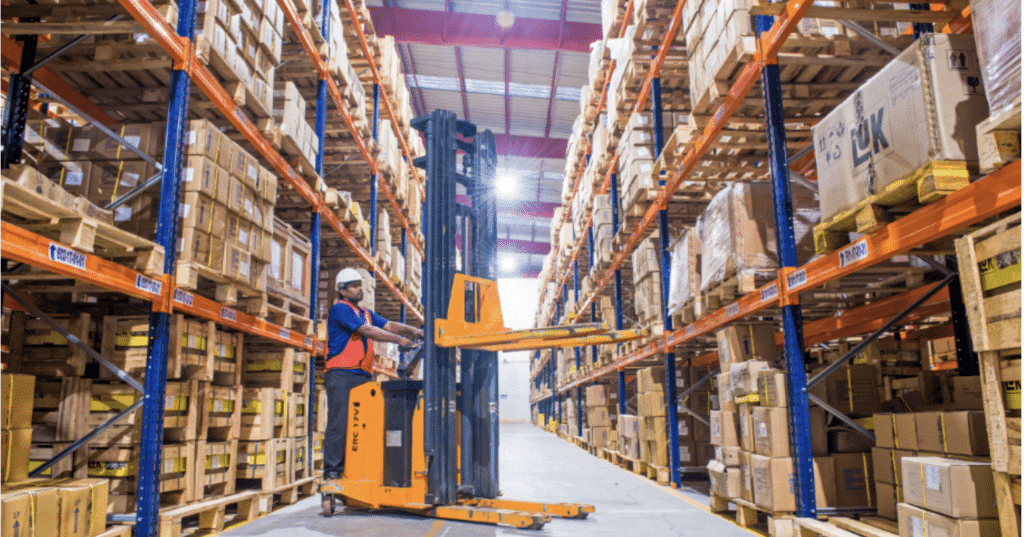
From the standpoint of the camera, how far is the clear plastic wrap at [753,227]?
4.65 meters

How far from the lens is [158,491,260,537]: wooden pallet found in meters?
3.92

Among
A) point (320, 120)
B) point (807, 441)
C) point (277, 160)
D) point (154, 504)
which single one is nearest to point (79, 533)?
point (154, 504)

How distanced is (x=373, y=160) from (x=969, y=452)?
767 centimetres

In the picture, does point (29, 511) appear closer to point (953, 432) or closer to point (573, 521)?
point (573, 521)

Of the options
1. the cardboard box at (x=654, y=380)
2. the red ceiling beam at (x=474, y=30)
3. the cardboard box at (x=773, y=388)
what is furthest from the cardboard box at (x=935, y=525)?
the red ceiling beam at (x=474, y=30)

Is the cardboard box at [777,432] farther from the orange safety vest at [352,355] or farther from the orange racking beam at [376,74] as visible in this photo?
the orange racking beam at [376,74]

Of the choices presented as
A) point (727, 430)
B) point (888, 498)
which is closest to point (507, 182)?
point (727, 430)

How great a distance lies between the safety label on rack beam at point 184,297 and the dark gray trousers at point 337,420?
1.43 m

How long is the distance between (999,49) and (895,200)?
30.9 inches

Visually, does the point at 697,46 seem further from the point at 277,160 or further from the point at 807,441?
the point at 277,160

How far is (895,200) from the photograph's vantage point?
3141 millimetres

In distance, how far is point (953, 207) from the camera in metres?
2.76

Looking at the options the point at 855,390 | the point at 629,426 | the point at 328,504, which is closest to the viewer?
the point at 855,390

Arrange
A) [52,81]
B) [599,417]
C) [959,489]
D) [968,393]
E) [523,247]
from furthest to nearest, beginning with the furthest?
[523,247], [599,417], [52,81], [968,393], [959,489]
